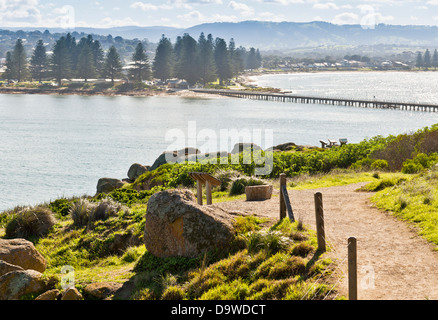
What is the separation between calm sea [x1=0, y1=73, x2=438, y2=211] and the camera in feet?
146

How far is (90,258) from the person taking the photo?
14.7 m

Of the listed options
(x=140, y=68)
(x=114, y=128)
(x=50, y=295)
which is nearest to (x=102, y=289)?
(x=50, y=295)

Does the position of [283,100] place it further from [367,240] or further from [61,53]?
[367,240]

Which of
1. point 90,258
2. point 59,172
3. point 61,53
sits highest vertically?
point 61,53

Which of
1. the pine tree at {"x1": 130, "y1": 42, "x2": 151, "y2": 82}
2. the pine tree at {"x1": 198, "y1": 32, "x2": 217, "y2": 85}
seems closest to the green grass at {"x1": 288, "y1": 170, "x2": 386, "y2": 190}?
the pine tree at {"x1": 130, "y1": 42, "x2": 151, "y2": 82}

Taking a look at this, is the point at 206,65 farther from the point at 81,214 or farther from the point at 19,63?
the point at 81,214

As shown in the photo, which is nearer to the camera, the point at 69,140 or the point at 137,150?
the point at 137,150

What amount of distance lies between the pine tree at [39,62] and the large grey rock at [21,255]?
156m

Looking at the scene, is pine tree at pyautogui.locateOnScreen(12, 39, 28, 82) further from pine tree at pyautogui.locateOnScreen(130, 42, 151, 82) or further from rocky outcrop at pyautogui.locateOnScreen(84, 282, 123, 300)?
rocky outcrop at pyautogui.locateOnScreen(84, 282, 123, 300)

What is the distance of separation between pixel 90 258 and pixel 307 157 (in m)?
15.7

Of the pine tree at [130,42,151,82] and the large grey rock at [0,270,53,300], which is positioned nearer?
the large grey rock at [0,270,53,300]

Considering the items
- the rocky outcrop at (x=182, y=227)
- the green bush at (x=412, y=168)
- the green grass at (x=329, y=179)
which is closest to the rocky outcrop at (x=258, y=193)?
the green grass at (x=329, y=179)

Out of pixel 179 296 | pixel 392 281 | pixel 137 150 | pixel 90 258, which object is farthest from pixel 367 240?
pixel 137 150

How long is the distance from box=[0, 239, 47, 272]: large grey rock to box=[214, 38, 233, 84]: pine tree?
536ft
